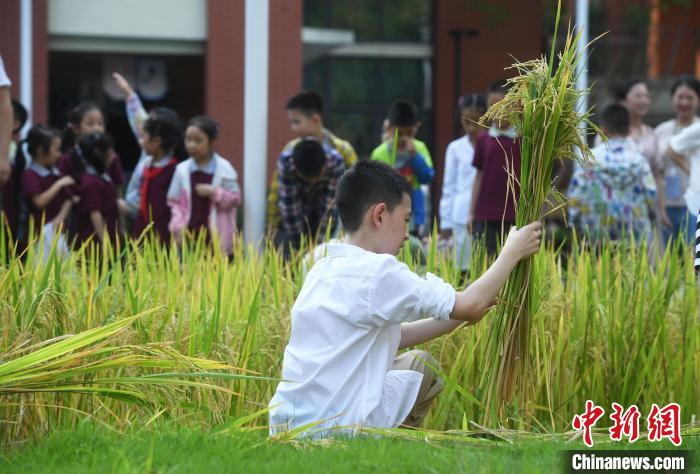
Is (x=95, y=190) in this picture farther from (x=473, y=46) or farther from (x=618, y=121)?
(x=473, y=46)

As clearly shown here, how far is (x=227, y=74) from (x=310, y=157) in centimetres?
822

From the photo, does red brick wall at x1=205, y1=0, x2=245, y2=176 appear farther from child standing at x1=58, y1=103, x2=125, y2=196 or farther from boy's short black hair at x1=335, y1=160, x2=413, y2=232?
boy's short black hair at x1=335, y1=160, x2=413, y2=232

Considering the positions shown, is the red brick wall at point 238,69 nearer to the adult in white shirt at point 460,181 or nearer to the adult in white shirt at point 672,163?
the adult in white shirt at point 460,181

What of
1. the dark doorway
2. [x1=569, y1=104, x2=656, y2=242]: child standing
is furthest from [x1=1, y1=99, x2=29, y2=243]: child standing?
the dark doorway

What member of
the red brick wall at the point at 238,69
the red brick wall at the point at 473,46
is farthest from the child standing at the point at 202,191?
the red brick wall at the point at 473,46

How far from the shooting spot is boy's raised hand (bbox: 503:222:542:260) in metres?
3.62

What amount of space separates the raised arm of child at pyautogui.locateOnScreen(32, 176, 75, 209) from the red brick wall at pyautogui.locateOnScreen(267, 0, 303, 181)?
23.3ft

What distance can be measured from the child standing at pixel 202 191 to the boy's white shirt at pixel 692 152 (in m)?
2.62

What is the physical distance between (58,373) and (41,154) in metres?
4.43

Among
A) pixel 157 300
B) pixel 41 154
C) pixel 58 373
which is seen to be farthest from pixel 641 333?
pixel 41 154

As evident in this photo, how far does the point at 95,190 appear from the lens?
747cm

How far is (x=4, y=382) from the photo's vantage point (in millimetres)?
3312

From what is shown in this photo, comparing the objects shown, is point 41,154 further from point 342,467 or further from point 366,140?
point 366,140

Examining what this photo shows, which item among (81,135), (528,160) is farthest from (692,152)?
(81,135)
